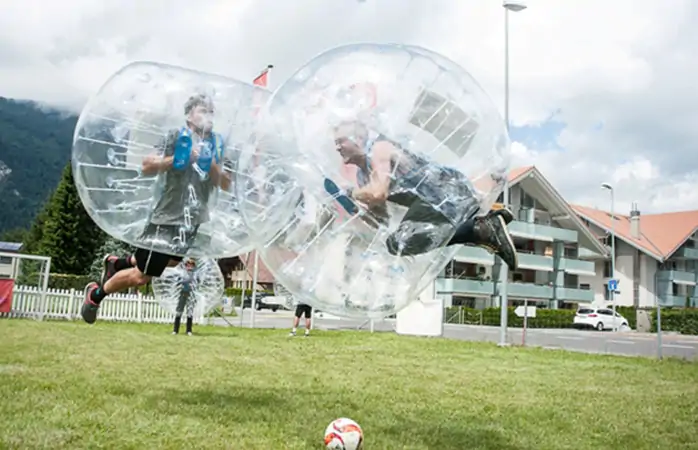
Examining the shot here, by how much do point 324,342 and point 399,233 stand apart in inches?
455

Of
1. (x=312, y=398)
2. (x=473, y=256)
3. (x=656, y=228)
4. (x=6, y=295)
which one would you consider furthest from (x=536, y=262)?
(x=312, y=398)

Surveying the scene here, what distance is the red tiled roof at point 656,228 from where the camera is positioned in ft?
178

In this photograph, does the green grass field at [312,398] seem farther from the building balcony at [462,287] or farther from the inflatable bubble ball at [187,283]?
the building balcony at [462,287]

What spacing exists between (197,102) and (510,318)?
37169 mm

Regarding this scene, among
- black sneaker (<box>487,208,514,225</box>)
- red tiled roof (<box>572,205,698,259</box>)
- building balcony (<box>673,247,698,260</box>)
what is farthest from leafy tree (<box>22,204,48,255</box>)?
black sneaker (<box>487,208,514,225</box>)

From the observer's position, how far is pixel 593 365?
12812 millimetres

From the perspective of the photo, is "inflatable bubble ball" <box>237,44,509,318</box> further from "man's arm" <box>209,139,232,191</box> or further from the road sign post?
the road sign post

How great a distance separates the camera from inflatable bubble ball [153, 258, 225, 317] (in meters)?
16.2

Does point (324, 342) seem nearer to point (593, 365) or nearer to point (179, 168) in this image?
point (593, 365)

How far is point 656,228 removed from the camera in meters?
60.5

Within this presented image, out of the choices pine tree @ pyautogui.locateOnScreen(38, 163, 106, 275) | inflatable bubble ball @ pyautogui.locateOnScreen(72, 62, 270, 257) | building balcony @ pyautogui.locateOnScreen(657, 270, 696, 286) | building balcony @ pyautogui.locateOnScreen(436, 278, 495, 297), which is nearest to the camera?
inflatable bubble ball @ pyautogui.locateOnScreen(72, 62, 270, 257)

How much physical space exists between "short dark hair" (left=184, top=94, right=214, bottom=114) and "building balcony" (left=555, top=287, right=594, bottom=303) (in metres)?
46.6

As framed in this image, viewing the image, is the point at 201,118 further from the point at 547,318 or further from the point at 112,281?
the point at 547,318

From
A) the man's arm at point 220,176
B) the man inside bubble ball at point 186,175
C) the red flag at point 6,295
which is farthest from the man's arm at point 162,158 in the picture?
the red flag at point 6,295
